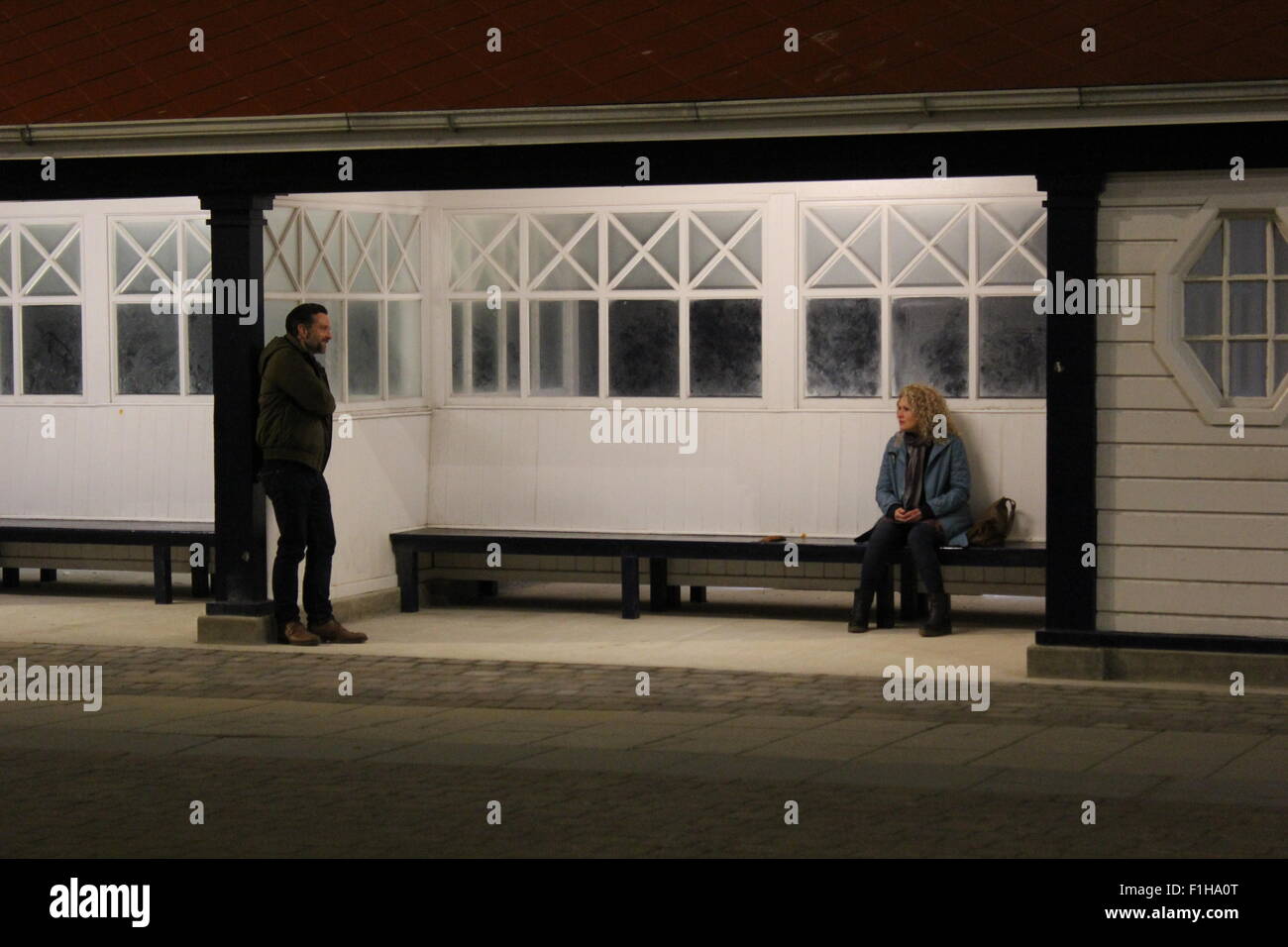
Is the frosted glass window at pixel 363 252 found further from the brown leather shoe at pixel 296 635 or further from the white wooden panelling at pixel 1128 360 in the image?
the white wooden panelling at pixel 1128 360

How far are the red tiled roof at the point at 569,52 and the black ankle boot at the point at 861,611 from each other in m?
3.17

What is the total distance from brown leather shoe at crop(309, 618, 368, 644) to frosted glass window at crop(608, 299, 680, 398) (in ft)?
8.52

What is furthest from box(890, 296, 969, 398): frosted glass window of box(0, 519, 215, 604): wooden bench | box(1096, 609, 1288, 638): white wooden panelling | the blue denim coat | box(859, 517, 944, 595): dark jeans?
box(0, 519, 215, 604): wooden bench

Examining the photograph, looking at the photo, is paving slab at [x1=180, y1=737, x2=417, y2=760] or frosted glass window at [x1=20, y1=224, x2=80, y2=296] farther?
frosted glass window at [x1=20, y1=224, x2=80, y2=296]

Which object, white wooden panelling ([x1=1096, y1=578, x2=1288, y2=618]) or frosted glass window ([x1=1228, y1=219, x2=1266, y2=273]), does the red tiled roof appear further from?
white wooden panelling ([x1=1096, y1=578, x2=1288, y2=618])

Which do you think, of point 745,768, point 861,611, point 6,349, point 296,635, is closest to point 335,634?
point 296,635

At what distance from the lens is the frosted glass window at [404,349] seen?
1456 centimetres

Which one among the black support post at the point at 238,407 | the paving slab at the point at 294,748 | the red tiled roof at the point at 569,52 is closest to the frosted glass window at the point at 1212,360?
the red tiled roof at the point at 569,52

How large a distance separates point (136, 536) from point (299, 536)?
2.44m

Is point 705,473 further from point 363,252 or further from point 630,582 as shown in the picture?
point 363,252

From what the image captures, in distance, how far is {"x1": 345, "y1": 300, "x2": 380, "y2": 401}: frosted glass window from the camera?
553 inches

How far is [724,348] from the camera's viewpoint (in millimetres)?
14297

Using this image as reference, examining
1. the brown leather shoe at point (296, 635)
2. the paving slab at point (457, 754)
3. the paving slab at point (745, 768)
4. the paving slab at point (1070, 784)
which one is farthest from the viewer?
the brown leather shoe at point (296, 635)

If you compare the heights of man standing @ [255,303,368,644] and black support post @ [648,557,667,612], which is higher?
man standing @ [255,303,368,644]
